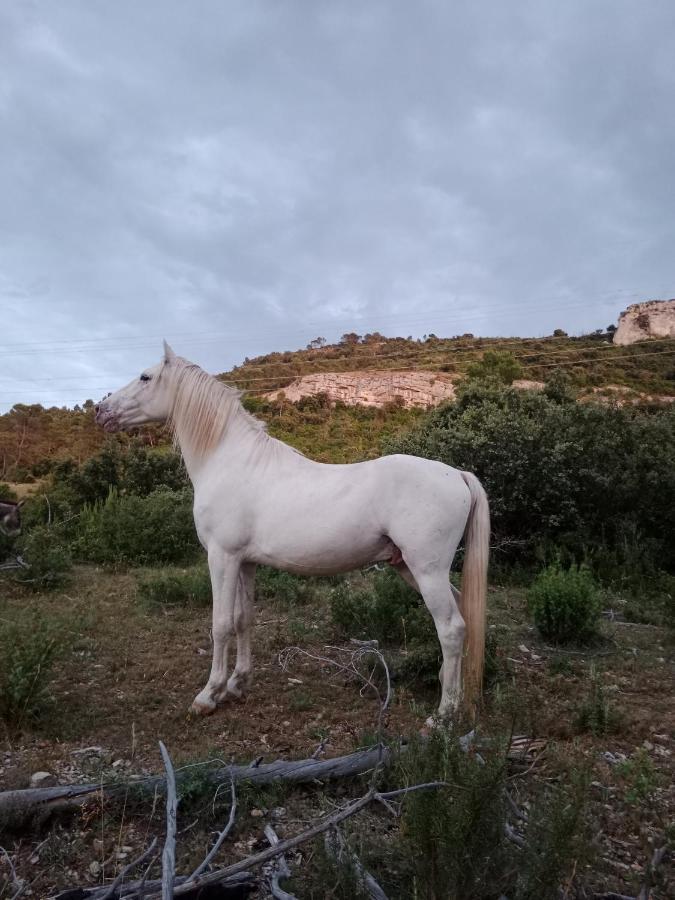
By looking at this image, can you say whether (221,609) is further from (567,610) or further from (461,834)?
(567,610)

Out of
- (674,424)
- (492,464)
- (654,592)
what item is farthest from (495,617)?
(674,424)

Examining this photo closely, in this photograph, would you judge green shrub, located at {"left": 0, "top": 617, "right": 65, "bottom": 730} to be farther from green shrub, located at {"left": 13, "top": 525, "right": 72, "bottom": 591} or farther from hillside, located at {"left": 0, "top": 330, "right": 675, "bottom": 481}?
hillside, located at {"left": 0, "top": 330, "right": 675, "bottom": 481}

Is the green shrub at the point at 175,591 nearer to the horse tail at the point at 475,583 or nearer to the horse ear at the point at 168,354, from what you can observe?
the horse ear at the point at 168,354

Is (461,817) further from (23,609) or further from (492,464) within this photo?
(492,464)

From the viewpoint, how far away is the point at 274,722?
339 centimetres

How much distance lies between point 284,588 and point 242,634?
262cm

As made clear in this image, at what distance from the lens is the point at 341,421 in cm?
3678

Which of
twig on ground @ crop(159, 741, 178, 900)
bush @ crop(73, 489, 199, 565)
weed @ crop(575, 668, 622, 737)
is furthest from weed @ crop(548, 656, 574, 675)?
bush @ crop(73, 489, 199, 565)

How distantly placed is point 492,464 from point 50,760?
21.6 ft

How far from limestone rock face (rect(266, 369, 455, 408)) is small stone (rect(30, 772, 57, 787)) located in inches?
1517

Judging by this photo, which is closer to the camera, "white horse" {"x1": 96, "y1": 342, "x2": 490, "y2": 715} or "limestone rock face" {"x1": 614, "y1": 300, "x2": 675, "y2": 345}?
"white horse" {"x1": 96, "y1": 342, "x2": 490, "y2": 715}

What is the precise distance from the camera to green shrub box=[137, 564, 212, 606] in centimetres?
591

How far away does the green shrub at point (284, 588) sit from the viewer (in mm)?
6159

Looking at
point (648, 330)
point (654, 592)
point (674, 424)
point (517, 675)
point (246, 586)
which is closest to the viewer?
point (246, 586)
